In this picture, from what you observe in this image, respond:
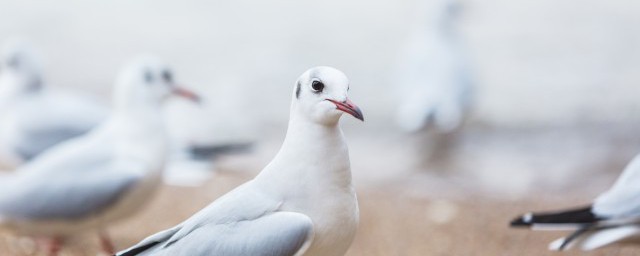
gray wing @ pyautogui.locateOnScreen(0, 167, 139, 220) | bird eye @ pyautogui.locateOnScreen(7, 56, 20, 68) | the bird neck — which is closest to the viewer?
the bird neck

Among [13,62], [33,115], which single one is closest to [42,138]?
[33,115]

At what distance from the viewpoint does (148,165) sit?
452 centimetres

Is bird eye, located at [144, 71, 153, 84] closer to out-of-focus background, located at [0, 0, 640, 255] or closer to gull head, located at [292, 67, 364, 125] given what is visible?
out-of-focus background, located at [0, 0, 640, 255]

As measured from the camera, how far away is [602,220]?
361 cm

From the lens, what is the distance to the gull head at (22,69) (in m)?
6.43

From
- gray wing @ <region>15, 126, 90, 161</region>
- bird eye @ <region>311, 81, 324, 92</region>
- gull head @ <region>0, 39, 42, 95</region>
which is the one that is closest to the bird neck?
bird eye @ <region>311, 81, 324, 92</region>

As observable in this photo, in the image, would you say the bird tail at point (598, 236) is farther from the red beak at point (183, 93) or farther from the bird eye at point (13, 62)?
the bird eye at point (13, 62)

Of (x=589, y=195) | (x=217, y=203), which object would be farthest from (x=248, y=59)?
(x=217, y=203)

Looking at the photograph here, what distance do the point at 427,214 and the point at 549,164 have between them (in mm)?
1792

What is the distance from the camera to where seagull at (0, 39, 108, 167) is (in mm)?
5750

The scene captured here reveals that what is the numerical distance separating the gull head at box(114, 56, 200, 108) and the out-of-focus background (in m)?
0.70

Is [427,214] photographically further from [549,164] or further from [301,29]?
[301,29]

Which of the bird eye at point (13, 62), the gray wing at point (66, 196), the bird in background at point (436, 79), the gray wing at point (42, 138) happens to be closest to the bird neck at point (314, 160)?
the gray wing at point (66, 196)

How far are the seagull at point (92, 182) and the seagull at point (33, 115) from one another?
1.06m
